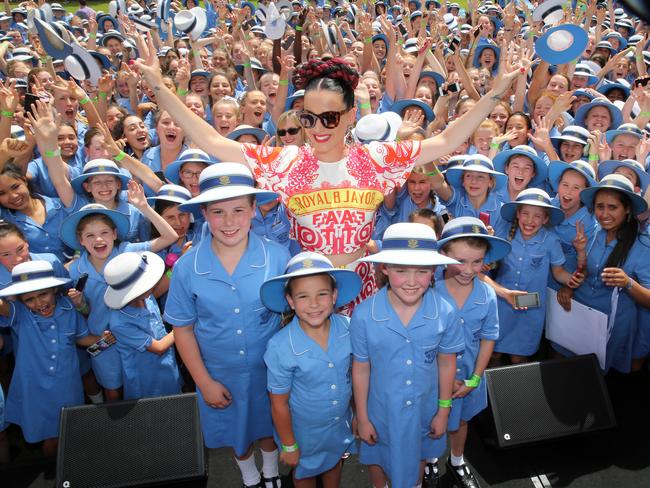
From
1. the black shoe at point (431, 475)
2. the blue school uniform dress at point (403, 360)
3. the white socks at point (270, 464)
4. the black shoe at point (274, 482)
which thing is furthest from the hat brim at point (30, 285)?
the black shoe at point (431, 475)

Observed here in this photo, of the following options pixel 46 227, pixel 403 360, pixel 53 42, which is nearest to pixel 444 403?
pixel 403 360

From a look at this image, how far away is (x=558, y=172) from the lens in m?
3.79

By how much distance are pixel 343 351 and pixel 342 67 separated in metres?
1.28

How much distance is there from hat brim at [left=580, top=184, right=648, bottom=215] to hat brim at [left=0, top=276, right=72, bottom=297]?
328cm

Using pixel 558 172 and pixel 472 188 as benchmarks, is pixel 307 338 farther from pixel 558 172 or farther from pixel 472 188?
pixel 558 172

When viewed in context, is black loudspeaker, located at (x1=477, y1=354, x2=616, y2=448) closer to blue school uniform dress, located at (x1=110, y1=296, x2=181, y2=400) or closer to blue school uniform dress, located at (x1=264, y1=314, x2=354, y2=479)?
blue school uniform dress, located at (x1=264, y1=314, x2=354, y2=479)

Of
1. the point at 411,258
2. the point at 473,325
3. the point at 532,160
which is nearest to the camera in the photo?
the point at 411,258

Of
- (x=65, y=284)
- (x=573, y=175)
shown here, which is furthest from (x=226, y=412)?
(x=573, y=175)

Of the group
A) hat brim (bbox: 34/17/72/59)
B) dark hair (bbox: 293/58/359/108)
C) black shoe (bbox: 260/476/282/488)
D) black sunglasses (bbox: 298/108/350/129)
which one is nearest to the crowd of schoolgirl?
black shoe (bbox: 260/476/282/488)

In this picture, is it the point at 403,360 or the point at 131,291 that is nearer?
the point at 403,360

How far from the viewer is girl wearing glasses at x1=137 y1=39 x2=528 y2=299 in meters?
2.34

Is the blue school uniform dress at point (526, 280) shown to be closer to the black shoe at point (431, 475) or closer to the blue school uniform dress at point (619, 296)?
the blue school uniform dress at point (619, 296)

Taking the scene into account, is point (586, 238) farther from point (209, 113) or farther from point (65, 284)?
point (209, 113)

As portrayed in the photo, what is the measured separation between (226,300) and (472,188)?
2126 mm
